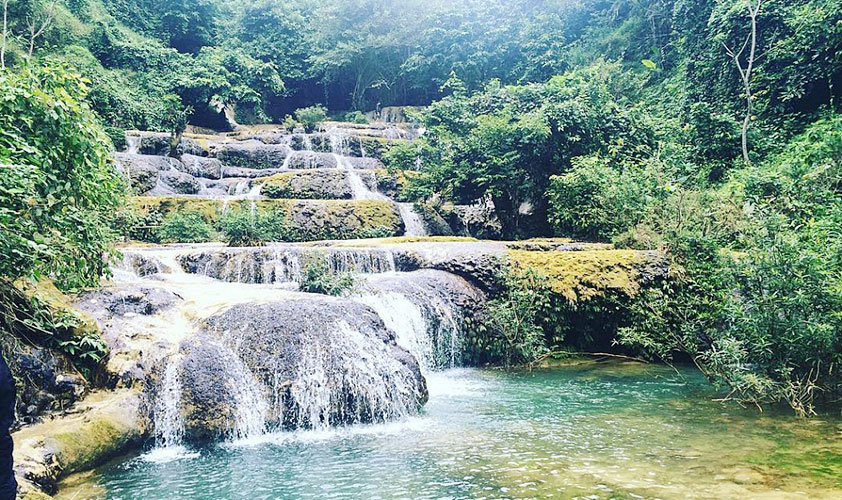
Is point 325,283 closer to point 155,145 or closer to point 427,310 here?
point 427,310

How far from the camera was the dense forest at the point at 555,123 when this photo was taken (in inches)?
237

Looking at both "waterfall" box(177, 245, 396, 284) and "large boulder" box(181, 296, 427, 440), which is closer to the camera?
"large boulder" box(181, 296, 427, 440)

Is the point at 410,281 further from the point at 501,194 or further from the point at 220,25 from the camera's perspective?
the point at 220,25

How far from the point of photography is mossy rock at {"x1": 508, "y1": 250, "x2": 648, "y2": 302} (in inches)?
407

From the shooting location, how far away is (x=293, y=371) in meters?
6.48

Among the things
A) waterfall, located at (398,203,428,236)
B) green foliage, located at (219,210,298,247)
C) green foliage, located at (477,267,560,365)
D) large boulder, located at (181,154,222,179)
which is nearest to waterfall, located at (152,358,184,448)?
green foliage, located at (477,267,560,365)

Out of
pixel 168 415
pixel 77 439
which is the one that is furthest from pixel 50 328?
pixel 168 415

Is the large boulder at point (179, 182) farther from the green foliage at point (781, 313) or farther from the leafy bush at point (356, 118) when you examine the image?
the green foliage at point (781, 313)

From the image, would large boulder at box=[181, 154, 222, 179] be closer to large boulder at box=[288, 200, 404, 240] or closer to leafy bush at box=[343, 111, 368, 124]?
large boulder at box=[288, 200, 404, 240]

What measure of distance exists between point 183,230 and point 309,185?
554 cm

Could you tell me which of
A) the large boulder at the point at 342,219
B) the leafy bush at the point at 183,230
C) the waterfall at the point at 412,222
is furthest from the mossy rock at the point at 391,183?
the leafy bush at the point at 183,230

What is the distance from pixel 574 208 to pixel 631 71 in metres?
13.9

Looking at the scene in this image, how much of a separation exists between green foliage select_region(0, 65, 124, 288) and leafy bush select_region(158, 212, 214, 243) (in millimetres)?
9060

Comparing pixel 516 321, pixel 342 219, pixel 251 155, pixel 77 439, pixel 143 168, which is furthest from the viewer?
pixel 251 155
